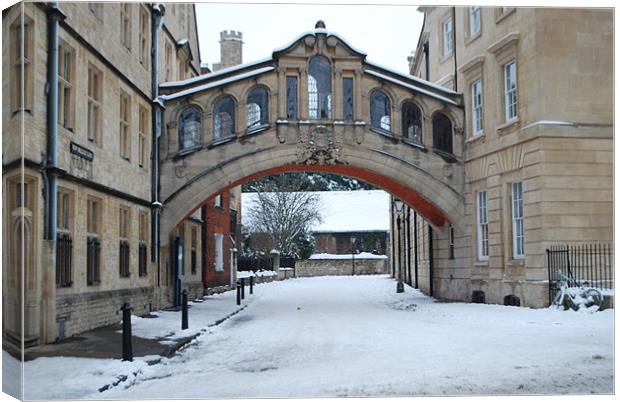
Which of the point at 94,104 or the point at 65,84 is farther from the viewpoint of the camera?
the point at 94,104

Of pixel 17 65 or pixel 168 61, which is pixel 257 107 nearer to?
pixel 168 61

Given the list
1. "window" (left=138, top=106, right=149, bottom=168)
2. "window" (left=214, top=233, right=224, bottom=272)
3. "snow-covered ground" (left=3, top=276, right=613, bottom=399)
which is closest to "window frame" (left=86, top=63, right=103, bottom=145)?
"window" (left=138, top=106, right=149, bottom=168)

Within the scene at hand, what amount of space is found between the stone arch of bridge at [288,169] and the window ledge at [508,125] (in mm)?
3312

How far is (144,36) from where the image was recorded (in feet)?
66.6

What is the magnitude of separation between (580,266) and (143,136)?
11854 mm

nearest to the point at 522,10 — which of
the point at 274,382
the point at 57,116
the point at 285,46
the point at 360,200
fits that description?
the point at 285,46

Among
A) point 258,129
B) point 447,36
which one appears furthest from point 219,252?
point 447,36

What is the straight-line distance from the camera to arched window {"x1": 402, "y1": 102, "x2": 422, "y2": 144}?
79.1ft

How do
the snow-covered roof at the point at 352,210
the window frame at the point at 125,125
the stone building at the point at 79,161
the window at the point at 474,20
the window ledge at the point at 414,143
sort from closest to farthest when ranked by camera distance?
the stone building at the point at 79,161 < the window frame at the point at 125,125 < the window at the point at 474,20 < the window ledge at the point at 414,143 < the snow-covered roof at the point at 352,210

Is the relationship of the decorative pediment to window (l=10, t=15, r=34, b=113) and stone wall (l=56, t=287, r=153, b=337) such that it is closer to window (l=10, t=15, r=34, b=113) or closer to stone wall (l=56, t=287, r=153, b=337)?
stone wall (l=56, t=287, r=153, b=337)

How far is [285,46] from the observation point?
2281 centimetres

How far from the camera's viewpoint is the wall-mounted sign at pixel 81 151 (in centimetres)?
1447

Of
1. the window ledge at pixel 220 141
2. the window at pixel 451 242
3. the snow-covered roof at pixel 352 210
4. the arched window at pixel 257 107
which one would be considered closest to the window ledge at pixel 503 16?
the arched window at pixel 257 107

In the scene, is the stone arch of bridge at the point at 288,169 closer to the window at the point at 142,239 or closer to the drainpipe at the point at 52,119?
the window at the point at 142,239
